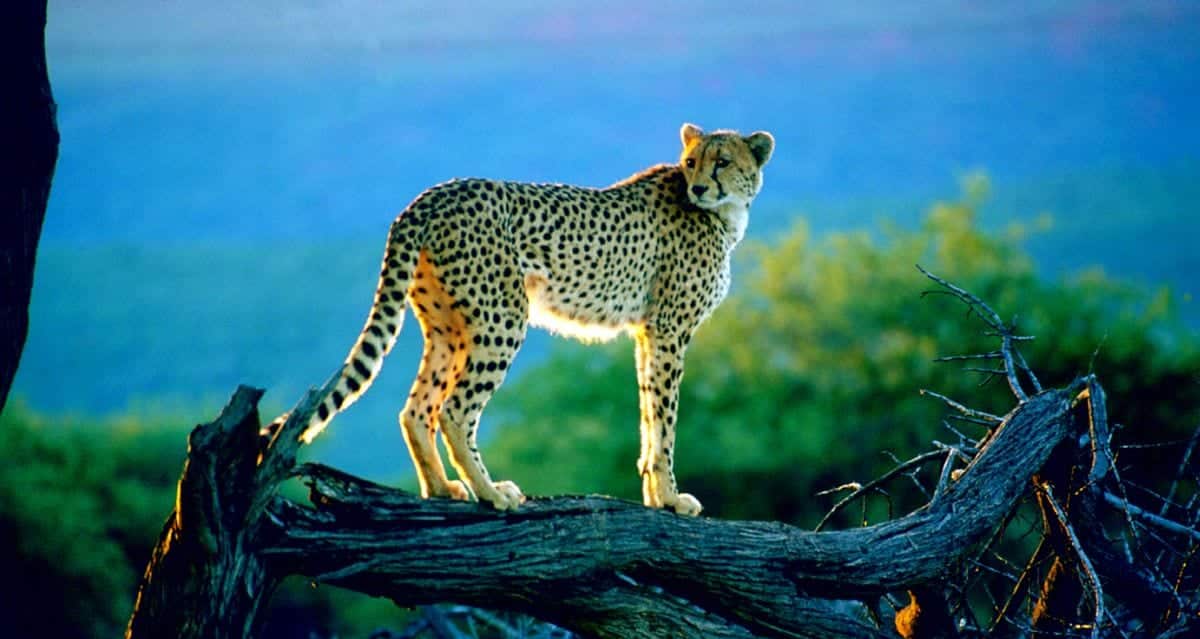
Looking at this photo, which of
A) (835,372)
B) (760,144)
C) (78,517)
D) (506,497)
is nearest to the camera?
(506,497)

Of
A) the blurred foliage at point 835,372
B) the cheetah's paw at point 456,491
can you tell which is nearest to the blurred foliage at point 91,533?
the blurred foliage at point 835,372

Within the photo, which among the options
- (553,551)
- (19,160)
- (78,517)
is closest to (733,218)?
(553,551)

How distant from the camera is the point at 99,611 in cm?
1883

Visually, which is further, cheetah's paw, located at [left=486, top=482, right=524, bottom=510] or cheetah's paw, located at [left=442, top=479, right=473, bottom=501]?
cheetah's paw, located at [left=442, top=479, right=473, bottom=501]

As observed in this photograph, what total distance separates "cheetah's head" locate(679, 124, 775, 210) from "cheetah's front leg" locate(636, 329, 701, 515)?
2.06 feet

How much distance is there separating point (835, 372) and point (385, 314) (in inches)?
895

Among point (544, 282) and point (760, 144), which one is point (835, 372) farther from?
point (544, 282)

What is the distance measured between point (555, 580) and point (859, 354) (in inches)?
882

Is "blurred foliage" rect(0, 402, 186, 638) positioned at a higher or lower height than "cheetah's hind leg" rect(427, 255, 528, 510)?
higher

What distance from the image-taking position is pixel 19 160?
4.62 metres

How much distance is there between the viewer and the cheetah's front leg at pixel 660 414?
227 inches

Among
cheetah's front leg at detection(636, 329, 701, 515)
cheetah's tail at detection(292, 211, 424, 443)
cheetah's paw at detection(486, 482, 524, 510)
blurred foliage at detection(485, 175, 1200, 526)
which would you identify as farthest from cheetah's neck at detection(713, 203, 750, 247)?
blurred foliage at detection(485, 175, 1200, 526)

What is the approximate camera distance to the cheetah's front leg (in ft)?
18.9

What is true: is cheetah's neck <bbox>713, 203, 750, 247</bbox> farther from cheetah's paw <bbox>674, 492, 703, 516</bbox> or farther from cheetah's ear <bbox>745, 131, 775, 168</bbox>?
cheetah's paw <bbox>674, 492, 703, 516</bbox>
